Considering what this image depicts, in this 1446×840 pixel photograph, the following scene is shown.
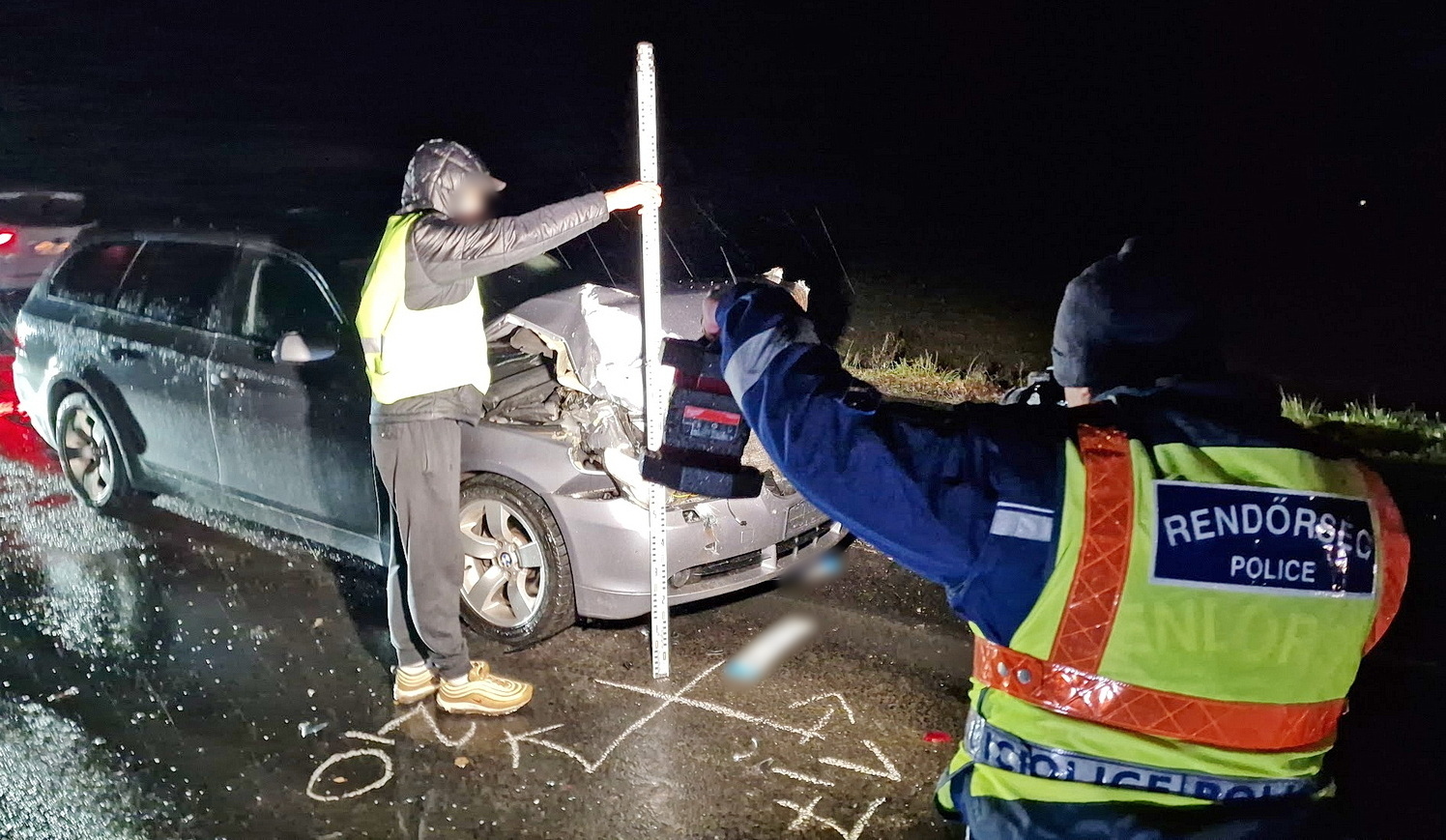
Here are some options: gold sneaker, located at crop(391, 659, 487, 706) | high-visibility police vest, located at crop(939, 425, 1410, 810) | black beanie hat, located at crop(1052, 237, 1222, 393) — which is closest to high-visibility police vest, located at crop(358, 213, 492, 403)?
gold sneaker, located at crop(391, 659, 487, 706)

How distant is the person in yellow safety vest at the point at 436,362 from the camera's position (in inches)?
150

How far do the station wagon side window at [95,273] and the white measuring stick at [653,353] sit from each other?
3.54m

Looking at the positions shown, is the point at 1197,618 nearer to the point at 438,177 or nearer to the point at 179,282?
the point at 438,177

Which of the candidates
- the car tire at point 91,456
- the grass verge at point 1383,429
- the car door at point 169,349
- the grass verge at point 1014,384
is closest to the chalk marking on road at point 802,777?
the grass verge at point 1014,384

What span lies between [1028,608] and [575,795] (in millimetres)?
2511

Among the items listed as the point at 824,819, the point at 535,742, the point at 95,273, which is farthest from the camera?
the point at 95,273

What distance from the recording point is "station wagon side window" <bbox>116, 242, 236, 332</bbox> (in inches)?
218

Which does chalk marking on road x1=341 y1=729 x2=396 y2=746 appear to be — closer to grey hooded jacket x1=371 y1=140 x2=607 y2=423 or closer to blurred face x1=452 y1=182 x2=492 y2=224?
grey hooded jacket x1=371 y1=140 x2=607 y2=423

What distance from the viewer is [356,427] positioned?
16.1 feet

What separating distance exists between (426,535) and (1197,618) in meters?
3.10

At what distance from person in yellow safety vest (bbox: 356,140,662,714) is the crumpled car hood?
892mm

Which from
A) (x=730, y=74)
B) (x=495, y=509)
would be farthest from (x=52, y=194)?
(x=730, y=74)

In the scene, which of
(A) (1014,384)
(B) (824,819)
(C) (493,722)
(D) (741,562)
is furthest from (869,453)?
(A) (1014,384)

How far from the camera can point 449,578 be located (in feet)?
13.9
